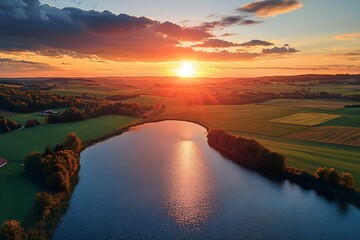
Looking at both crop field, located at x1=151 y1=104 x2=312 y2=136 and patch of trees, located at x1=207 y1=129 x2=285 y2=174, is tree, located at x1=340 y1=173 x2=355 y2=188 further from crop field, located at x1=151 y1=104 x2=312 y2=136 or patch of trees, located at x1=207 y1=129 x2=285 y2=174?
crop field, located at x1=151 y1=104 x2=312 y2=136

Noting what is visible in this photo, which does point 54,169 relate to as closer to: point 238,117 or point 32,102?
point 238,117

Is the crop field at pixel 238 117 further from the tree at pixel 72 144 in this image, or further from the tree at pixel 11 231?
the tree at pixel 11 231

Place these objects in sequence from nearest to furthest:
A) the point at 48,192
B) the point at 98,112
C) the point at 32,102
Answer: the point at 48,192, the point at 98,112, the point at 32,102

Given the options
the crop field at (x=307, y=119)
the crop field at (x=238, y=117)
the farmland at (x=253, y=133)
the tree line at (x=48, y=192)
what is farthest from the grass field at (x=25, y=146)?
the crop field at (x=307, y=119)

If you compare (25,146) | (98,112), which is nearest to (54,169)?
(25,146)

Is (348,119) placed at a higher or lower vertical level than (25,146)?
higher

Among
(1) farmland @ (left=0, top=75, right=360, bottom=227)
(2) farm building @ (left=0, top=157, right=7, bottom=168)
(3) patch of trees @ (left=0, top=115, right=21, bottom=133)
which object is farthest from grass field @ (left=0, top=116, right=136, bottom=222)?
(3) patch of trees @ (left=0, top=115, right=21, bottom=133)

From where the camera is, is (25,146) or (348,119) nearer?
(25,146)
